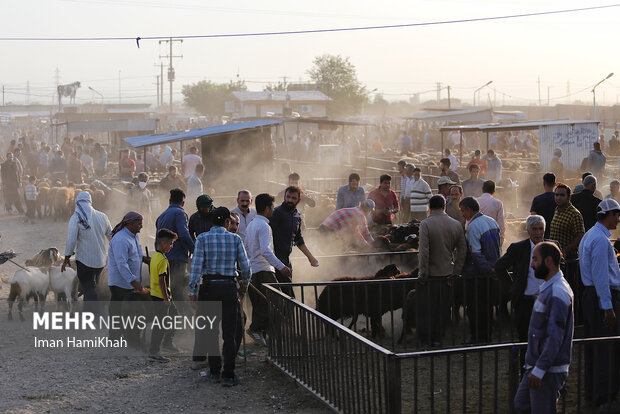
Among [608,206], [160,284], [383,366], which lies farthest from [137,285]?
[608,206]

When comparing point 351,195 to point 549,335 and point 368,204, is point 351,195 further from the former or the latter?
point 549,335

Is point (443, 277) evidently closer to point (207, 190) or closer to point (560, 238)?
point (560, 238)

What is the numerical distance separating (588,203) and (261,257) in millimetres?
4986

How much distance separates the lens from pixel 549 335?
5.68 meters

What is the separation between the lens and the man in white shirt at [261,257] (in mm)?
9344

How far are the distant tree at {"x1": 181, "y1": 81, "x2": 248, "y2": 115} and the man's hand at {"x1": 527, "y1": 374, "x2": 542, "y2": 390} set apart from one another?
360 ft

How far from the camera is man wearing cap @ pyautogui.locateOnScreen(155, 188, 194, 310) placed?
10000mm

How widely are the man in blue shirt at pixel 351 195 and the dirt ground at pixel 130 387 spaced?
4.96 meters

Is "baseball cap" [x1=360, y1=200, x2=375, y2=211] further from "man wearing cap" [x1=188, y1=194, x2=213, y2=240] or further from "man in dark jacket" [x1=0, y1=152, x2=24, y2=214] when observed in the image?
"man in dark jacket" [x1=0, y1=152, x2=24, y2=214]

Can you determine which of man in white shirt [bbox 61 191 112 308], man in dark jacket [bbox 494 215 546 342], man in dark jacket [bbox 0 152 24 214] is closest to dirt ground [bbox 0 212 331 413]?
man in white shirt [bbox 61 191 112 308]

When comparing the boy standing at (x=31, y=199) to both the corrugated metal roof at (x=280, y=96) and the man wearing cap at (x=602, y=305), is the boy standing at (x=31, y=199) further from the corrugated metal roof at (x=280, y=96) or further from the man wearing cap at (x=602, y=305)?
the corrugated metal roof at (x=280, y=96)

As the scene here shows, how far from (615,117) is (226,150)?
5406 cm

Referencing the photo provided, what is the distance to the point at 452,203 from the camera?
11938 millimetres

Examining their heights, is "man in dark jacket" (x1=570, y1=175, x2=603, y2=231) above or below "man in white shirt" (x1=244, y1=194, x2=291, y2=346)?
above
